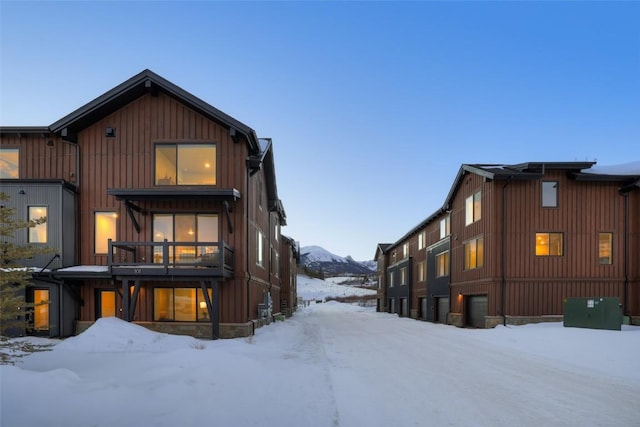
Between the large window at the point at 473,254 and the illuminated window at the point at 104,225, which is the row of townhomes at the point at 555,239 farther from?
the illuminated window at the point at 104,225

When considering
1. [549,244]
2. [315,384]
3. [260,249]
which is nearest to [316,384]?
[315,384]

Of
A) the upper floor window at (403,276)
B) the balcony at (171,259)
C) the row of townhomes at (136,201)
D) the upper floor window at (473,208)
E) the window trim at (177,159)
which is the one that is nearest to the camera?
the balcony at (171,259)

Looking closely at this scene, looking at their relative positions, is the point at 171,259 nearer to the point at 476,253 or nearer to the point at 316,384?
the point at 316,384

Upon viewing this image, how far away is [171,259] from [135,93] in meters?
7.52

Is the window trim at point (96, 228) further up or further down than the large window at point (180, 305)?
further up

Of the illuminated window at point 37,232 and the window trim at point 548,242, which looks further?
the window trim at point 548,242

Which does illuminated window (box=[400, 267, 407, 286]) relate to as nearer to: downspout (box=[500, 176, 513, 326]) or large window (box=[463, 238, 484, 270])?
large window (box=[463, 238, 484, 270])

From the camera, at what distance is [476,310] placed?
24.6 m

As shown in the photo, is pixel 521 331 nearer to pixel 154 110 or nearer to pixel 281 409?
pixel 281 409

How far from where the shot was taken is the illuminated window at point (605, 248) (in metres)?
22.2

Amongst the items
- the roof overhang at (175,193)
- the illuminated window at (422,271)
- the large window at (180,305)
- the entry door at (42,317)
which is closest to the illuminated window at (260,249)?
the large window at (180,305)

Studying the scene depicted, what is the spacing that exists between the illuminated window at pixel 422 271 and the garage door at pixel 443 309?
468 cm

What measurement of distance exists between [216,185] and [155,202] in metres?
2.89

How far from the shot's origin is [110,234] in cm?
1839
